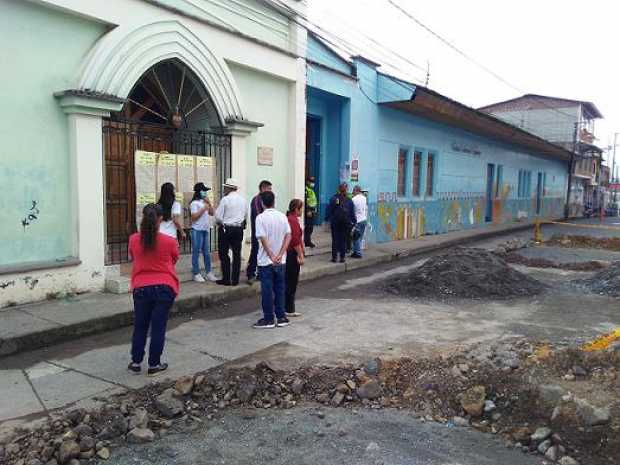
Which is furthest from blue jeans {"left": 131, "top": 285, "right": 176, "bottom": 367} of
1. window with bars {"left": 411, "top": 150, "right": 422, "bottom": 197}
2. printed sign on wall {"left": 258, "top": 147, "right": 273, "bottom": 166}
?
window with bars {"left": 411, "top": 150, "right": 422, "bottom": 197}

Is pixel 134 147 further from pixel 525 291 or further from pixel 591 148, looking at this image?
pixel 591 148

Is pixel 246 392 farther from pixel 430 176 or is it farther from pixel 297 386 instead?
pixel 430 176

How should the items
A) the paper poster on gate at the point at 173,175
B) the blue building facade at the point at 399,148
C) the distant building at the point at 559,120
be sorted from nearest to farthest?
the paper poster on gate at the point at 173,175, the blue building facade at the point at 399,148, the distant building at the point at 559,120

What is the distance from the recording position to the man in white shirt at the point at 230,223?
8.12 m

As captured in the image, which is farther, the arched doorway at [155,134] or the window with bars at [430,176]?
the window with bars at [430,176]

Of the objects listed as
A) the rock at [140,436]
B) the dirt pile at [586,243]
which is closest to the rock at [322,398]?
the rock at [140,436]

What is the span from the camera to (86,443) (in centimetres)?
358

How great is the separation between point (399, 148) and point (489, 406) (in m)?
12.7

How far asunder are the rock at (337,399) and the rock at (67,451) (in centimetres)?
198

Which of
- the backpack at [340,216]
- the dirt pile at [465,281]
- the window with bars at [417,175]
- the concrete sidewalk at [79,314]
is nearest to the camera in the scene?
the concrete sidewalk at [79,314]

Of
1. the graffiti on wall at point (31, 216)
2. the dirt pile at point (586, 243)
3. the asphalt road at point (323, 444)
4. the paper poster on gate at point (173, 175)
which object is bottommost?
the dirt pile at point (586, 243)

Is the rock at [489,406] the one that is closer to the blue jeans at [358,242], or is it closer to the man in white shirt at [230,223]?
the man in white shirt at [230,223]

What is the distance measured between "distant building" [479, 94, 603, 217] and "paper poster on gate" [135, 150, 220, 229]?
35.5m

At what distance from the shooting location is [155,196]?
8.46m
